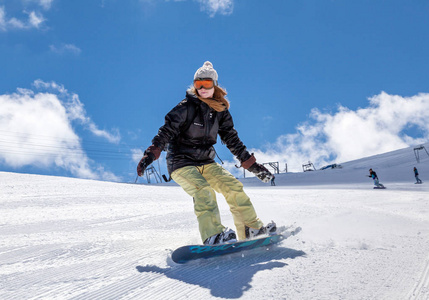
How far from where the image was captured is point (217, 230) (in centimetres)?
258

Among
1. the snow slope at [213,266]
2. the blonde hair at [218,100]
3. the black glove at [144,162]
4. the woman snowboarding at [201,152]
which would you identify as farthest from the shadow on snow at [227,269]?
the blonde hair at [218,100]

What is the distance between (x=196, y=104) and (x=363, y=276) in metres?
2.07

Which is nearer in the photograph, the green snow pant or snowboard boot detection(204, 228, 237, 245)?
snowboard boot detection(204, 228, 237, 245)

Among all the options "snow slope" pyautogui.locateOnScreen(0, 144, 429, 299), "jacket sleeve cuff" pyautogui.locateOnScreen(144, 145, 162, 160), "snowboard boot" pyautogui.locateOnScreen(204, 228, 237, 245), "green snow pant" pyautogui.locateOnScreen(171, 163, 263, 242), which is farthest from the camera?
"jacket sleeve cuff" pyautogui.locateOnScreen(144, 145, 162, 160)

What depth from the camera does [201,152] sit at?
3098mm

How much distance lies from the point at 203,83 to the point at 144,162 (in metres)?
1.07

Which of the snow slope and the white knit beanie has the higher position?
the white knit beanie

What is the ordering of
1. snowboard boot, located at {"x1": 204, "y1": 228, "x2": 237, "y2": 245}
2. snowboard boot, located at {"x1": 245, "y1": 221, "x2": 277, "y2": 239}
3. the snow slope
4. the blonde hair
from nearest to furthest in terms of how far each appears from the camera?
the snow slope, snowboard boot, located at {"x1": 204, "y1": 228, "x2": 237, "y2": 245}, snowboard boot, located at {"x1": 245, "y1": 221, "x2": 277, "y2": 239}, the blonde hair

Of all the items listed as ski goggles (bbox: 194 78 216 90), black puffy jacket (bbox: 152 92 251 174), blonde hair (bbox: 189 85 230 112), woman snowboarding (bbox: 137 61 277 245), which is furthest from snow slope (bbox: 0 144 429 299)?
ski goggles (bbox: 194 78 216 90)

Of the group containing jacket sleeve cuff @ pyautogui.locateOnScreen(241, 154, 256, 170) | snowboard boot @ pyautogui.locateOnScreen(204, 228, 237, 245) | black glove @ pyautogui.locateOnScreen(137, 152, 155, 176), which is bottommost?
snowboard boot @ pyautogui.locateOnScreen(204, 228, 237, 245)

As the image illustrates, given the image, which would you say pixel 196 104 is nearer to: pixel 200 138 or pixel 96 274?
pixel 200 138

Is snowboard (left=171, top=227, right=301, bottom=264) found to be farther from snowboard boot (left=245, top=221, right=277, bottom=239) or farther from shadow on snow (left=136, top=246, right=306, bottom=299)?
snowboard boot (left=245, top=221, right=277, bottom=239)

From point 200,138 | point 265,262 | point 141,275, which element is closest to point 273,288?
point 265,262

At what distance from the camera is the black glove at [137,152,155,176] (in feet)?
8.79
